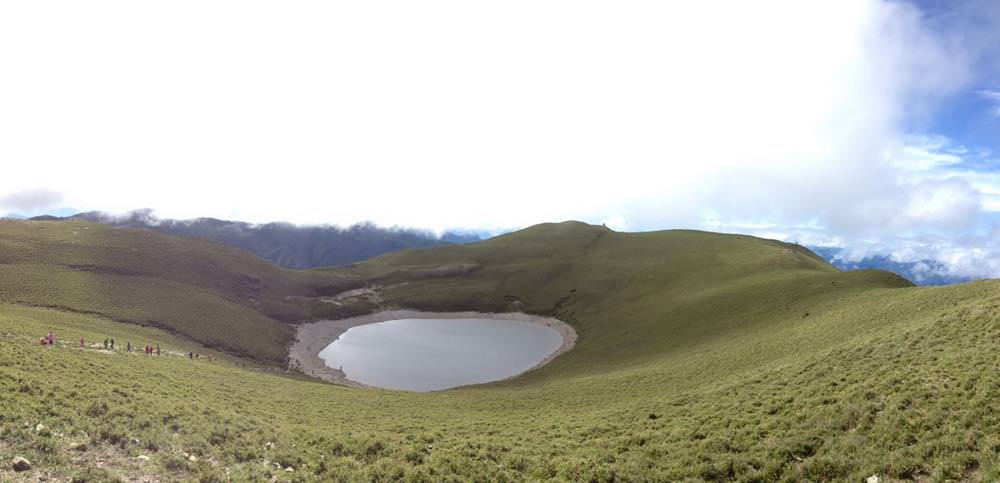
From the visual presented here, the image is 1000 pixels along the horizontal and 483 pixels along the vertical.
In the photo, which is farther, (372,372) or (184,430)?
(372,372)

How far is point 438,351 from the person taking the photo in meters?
83.9

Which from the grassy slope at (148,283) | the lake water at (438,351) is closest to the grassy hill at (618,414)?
the lake water at (438,351)

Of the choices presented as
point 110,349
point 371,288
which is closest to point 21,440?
point 110,349

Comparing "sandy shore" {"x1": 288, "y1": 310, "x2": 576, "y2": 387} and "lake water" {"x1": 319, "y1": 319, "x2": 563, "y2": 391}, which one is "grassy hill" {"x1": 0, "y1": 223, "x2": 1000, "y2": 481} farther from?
"sandy shore" {"x1": 288, "y1": 310, "x2": 576, "y2": 387}

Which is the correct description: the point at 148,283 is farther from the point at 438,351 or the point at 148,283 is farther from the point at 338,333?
the point at 438,351

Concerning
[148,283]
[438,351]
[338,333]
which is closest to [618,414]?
[438,351]

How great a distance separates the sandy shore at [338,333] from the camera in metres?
69.5

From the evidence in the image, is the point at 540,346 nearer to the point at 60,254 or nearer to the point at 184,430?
the point at 184,430

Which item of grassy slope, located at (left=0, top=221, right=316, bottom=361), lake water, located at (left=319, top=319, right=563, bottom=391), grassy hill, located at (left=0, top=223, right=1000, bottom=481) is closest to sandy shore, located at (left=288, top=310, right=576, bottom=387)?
lake water, located at (left=319, top=319, right=563, bottom=391)

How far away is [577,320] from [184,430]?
86.0m

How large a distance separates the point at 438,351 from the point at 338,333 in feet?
87.6

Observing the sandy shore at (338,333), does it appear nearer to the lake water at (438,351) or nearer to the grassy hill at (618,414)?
the lake water at (438,351)

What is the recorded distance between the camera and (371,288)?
419 feet

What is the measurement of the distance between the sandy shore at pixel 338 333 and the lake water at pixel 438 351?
1.59m
